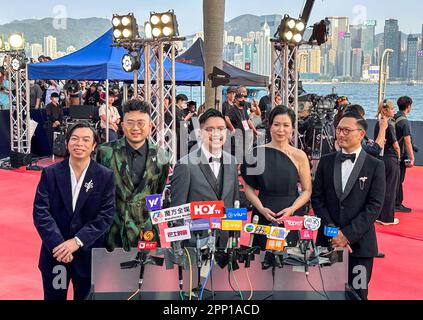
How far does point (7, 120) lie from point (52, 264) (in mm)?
9610

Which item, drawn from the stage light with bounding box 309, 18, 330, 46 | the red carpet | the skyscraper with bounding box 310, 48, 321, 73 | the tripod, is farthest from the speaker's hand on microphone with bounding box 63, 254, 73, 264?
the skyscraper with bounding box 310, 48, 321, 73

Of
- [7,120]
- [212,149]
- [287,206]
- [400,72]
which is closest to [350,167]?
[287,206]

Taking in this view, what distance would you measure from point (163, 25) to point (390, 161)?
347 centimetres

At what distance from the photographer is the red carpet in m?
4.32

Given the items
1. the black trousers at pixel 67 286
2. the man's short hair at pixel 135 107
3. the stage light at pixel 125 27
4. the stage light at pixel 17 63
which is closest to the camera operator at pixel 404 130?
the stage light at pixel 125 27

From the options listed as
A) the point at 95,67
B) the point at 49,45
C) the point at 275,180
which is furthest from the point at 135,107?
the point at 49,45

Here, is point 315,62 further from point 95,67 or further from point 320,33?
point 320,33

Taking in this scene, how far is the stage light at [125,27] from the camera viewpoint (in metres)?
7.54

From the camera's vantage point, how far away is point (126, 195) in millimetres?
2859

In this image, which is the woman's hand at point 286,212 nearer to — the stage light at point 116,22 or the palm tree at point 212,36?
the stage light at point 116,22

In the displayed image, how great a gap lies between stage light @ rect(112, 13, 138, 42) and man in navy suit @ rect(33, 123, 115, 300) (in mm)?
5169

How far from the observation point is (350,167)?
292cm

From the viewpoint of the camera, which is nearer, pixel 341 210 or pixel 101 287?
pixel 101 287
